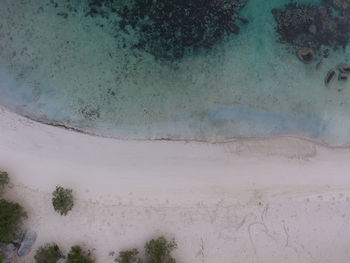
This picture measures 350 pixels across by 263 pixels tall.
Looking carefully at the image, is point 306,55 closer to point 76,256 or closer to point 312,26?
point 312,26

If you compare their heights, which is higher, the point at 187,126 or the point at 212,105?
the point at 212,105

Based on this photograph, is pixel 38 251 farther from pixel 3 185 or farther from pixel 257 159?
pixel 257 159

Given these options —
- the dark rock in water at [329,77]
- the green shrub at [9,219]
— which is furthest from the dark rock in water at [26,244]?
the dark rock in water at [329,77]

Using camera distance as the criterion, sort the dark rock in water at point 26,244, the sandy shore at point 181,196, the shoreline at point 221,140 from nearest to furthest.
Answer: the dark rock in water at point 26,244, the sandy shore at point 181,196, the shoreline at point 221,140

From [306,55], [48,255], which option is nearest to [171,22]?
[306,55]

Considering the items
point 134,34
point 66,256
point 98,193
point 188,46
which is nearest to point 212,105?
point 188,46

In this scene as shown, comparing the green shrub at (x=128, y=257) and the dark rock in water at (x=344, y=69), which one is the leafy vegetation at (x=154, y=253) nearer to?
the green shrub at (x=128, y=257)
